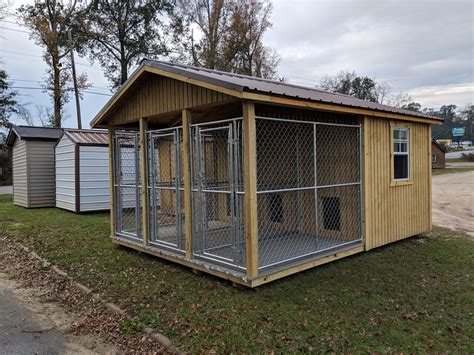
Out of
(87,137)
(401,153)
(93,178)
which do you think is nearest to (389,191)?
(401,153)

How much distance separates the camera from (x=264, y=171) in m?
7.00

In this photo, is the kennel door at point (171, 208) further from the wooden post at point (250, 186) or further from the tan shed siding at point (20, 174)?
the tan shed siding at point (20, 174)

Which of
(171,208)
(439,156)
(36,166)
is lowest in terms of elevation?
(171,208)

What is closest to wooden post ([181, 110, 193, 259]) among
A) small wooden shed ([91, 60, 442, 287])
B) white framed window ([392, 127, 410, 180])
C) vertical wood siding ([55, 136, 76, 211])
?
small wooden shed ([91, 60, 442, 287])

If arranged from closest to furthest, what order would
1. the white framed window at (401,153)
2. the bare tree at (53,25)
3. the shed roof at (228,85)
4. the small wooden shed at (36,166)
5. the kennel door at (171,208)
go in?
the shed roof at (228,85)
the kennel door at (171,208)
the white framed window at (401,153)
the small wooden shed at (36,166)
the bare tree at (53,25)

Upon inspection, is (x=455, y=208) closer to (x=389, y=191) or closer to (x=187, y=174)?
(x=389, y=191)

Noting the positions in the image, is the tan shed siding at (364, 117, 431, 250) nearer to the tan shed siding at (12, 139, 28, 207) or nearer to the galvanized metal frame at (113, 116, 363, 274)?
the galvanized metal frame at (113, 116, 363, 274)

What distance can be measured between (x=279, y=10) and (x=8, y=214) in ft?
63.0

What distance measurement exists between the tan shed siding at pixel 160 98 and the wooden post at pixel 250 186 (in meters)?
0.38

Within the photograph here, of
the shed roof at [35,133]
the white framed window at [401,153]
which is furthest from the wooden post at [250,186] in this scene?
the shed roof at [35,133]

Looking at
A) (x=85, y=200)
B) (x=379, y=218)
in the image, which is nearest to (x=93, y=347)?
(x=379, y=218)

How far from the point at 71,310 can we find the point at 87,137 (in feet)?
27.9

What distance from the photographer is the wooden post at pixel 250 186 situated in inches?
160

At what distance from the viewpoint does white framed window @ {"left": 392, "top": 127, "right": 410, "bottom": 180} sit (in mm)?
6577
